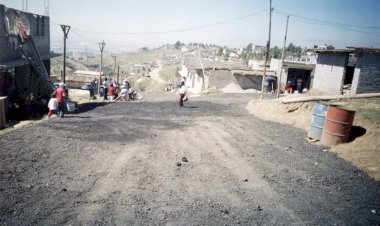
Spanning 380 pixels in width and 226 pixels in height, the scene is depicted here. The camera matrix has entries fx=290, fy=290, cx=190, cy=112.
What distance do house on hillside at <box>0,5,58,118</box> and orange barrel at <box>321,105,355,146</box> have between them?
592 inches

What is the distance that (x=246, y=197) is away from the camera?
22.7 ft

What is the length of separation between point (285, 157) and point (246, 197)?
3469mm

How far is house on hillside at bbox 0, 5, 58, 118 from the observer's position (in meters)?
16.7

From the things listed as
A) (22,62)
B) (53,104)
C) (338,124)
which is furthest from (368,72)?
(22,62)

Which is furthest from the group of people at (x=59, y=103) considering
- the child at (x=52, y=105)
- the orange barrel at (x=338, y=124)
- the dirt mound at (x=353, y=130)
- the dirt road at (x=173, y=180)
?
the orange barrel at (x=338, y=124)

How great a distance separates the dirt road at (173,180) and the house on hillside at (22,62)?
710cm

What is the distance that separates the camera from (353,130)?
1169 cm

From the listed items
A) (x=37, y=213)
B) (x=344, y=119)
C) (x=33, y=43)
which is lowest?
(x=37, y=213)

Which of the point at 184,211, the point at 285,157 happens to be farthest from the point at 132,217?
the point at 285,157

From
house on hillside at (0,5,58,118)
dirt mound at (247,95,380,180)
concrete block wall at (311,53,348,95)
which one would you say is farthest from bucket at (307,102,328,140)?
house on hillside at (0,5,58,118)

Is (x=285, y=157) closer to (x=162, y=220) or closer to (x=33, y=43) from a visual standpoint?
(x=162, y=220)

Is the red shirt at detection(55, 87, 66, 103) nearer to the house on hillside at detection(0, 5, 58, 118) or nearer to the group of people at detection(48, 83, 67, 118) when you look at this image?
the group of people at detection(48, 83, 67, 118)

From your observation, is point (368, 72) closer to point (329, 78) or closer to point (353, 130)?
point (329, 78)

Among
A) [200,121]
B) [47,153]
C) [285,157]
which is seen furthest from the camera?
[200,121]
